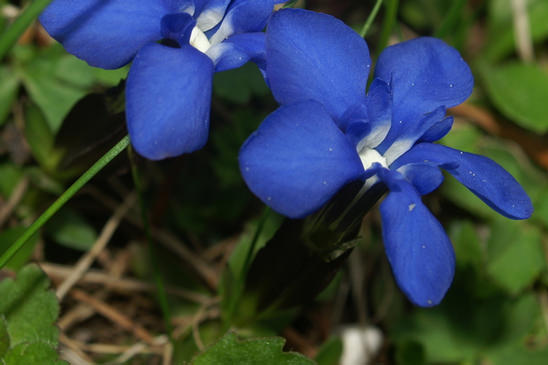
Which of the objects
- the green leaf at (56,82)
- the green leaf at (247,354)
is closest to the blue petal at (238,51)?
the green leaf at (247,354)

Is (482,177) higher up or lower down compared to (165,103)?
lower down

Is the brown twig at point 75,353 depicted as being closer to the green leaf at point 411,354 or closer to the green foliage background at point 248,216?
the green foliage background at point 248,216

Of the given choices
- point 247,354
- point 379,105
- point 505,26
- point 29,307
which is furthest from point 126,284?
point 505,26

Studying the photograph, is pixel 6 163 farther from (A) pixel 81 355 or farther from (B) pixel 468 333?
(B) pixel 468 333

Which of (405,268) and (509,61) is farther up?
(405,268)

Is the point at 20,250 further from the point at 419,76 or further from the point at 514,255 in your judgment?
the point at 514,255

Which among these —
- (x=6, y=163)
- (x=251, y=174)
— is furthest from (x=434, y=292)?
(x=6, y=163)
